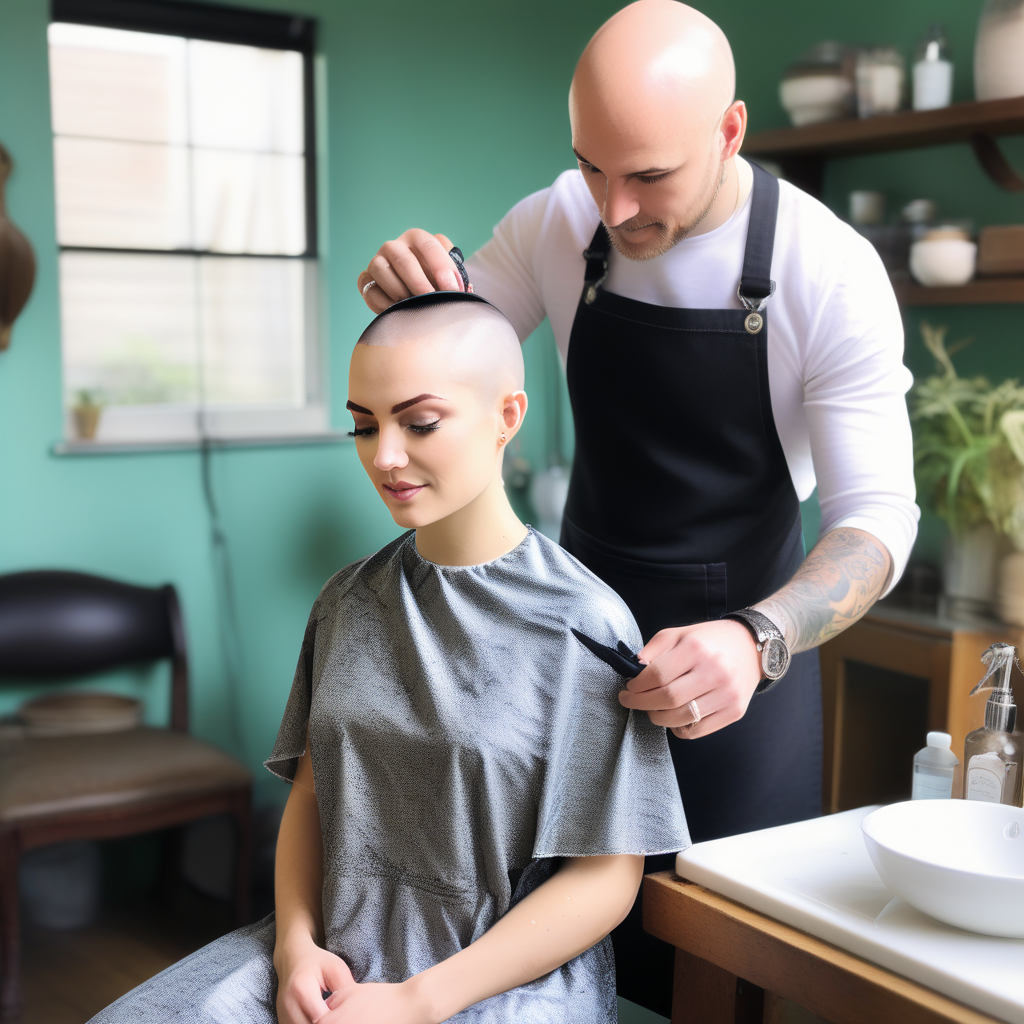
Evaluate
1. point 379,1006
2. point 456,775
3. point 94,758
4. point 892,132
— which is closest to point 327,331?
point 94,758

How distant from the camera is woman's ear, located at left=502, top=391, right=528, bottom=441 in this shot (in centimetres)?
131

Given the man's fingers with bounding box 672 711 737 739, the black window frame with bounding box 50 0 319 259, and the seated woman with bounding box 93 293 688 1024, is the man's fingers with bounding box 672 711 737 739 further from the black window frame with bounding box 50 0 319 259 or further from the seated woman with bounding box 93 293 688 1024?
the black window frame with bounding box 50 0 319 259

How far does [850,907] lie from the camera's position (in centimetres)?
113

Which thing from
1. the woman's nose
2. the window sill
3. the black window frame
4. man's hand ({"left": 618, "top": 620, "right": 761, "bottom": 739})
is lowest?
man's hand ({"left": 618, "top": 620, "right": 761, "bottom": 739})

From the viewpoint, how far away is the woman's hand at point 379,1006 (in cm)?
112

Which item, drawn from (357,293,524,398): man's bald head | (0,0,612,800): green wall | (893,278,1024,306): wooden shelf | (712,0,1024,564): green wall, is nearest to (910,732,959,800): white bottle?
(357,293,524,398): man's bald head

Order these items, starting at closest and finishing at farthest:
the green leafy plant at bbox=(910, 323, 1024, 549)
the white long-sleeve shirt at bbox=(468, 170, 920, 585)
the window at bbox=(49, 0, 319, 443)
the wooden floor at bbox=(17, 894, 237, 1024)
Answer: the white long-sleeve shirt at bbox=(468, 170, 920, 585)
the green leafy plant at bbox=(910, 323, 1024, 549)
the wooden floor at bbox=(17, 894, 237, 1024)
the window at bbox=(49, 0, 319, 443)

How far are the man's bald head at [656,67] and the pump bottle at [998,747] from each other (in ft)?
2.30

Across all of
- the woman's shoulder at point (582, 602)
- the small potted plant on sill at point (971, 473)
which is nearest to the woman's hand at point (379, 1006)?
the woman's shoulder at point (582, 602)

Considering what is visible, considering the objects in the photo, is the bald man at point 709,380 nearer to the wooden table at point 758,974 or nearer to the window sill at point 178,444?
the wooden table at point 758,974

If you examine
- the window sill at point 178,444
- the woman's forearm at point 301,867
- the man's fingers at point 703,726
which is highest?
the window sill at point 178,444

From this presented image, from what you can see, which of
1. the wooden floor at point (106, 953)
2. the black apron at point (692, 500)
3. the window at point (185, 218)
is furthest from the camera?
the window at point (185, 218)

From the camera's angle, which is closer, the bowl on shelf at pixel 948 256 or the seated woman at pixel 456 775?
the seated woman at pixel 456 775

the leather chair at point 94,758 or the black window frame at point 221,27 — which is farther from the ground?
the black window frame at point 221,27
